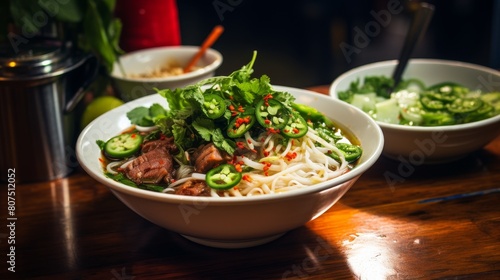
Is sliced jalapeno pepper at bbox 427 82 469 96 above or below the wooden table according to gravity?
above

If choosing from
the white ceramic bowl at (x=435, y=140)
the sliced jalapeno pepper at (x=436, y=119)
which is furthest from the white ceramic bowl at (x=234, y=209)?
the sliced jalapeno pepper at (x=436, y=119)

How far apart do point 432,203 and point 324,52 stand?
228 cm

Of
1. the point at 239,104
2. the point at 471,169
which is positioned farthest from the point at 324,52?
the point at 239,104

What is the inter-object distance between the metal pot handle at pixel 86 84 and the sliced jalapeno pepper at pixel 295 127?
0.97 m

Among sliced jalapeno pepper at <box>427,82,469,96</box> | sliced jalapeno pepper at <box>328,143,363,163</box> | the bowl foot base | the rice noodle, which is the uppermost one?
the rice noodle

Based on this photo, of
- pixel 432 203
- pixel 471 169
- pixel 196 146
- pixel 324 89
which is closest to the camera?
pixel 196 146

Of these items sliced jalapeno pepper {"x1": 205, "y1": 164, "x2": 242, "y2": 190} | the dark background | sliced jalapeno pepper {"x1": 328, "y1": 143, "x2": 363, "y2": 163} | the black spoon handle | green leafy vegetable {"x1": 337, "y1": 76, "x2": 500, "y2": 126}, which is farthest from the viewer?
the dark background

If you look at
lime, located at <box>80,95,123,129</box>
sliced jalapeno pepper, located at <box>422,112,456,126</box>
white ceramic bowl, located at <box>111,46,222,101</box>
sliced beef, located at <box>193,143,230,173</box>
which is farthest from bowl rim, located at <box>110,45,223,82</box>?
sliced jalapeno pepper, located at <box>422,112,456,126</box>

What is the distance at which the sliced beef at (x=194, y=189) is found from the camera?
1607 mm

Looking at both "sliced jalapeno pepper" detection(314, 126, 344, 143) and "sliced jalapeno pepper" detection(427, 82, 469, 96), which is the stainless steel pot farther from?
"sliced jalapeno pepper" detection(427, 82, 469, 96)

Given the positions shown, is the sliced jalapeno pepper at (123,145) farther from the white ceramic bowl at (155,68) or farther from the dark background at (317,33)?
the dark background at (317,33)

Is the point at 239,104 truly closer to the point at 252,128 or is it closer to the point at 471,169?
the point at 252,128

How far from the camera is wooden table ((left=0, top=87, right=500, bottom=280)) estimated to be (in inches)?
64.2

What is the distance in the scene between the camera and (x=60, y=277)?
1647 mm
